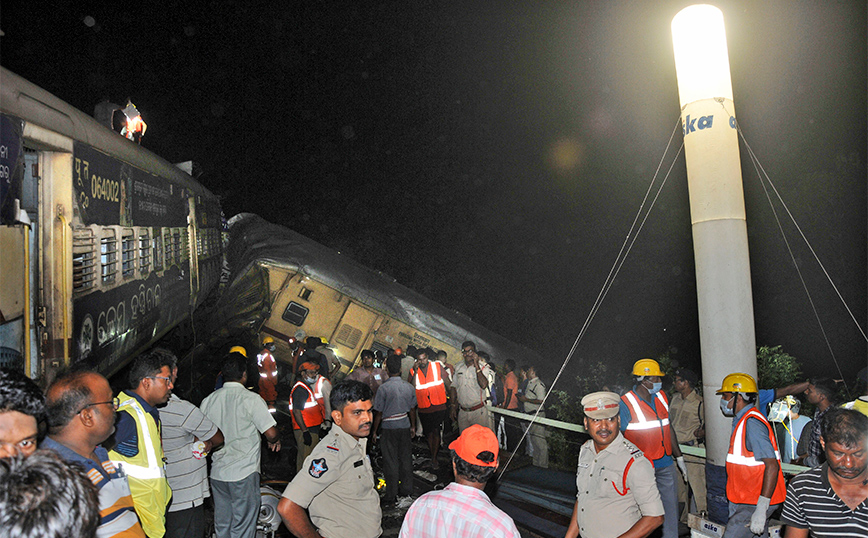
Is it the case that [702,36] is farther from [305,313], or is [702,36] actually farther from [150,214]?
[305,313]

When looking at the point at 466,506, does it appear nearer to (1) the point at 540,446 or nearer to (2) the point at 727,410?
(2) the point at 727,410

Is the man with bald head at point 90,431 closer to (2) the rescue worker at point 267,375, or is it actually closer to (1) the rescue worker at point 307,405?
(1) the rescue worker at point 307,405

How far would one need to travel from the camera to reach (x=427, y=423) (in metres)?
7.94

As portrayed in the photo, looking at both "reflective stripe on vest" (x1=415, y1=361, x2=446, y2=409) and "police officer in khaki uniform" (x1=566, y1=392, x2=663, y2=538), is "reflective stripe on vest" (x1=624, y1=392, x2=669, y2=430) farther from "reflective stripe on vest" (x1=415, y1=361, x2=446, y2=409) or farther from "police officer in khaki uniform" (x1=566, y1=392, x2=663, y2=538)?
"reflective stripe on vest" (x1=415, y1=361, x2=446, y2=409)

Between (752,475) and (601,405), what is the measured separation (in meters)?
1.63

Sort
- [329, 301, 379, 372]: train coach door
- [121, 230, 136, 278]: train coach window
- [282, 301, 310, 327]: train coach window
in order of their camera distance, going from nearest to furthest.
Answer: [121, 230, 136, 278]: train coach window
[282, 301, 310, 327]: train coach window
[329, 301, 379, 372]: train coach door

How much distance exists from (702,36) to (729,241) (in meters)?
2.54

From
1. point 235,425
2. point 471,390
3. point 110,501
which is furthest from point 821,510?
point 471,390

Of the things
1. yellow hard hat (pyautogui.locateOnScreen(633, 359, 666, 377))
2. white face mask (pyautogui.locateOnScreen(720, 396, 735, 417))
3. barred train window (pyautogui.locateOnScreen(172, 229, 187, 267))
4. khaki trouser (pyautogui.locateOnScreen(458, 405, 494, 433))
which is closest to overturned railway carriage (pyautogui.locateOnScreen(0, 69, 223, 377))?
barred train window (pyautogui.locateOnScreen(172, 229, 187, 267))

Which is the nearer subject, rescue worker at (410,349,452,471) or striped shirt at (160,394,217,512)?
striped shirt at (160,394,217,512)

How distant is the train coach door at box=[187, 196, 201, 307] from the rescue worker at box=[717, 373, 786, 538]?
9187 millimetres

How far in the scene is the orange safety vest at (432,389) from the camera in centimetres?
781

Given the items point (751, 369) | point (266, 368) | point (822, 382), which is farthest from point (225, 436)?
point (751, 369)

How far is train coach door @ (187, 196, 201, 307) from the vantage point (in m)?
10.2
